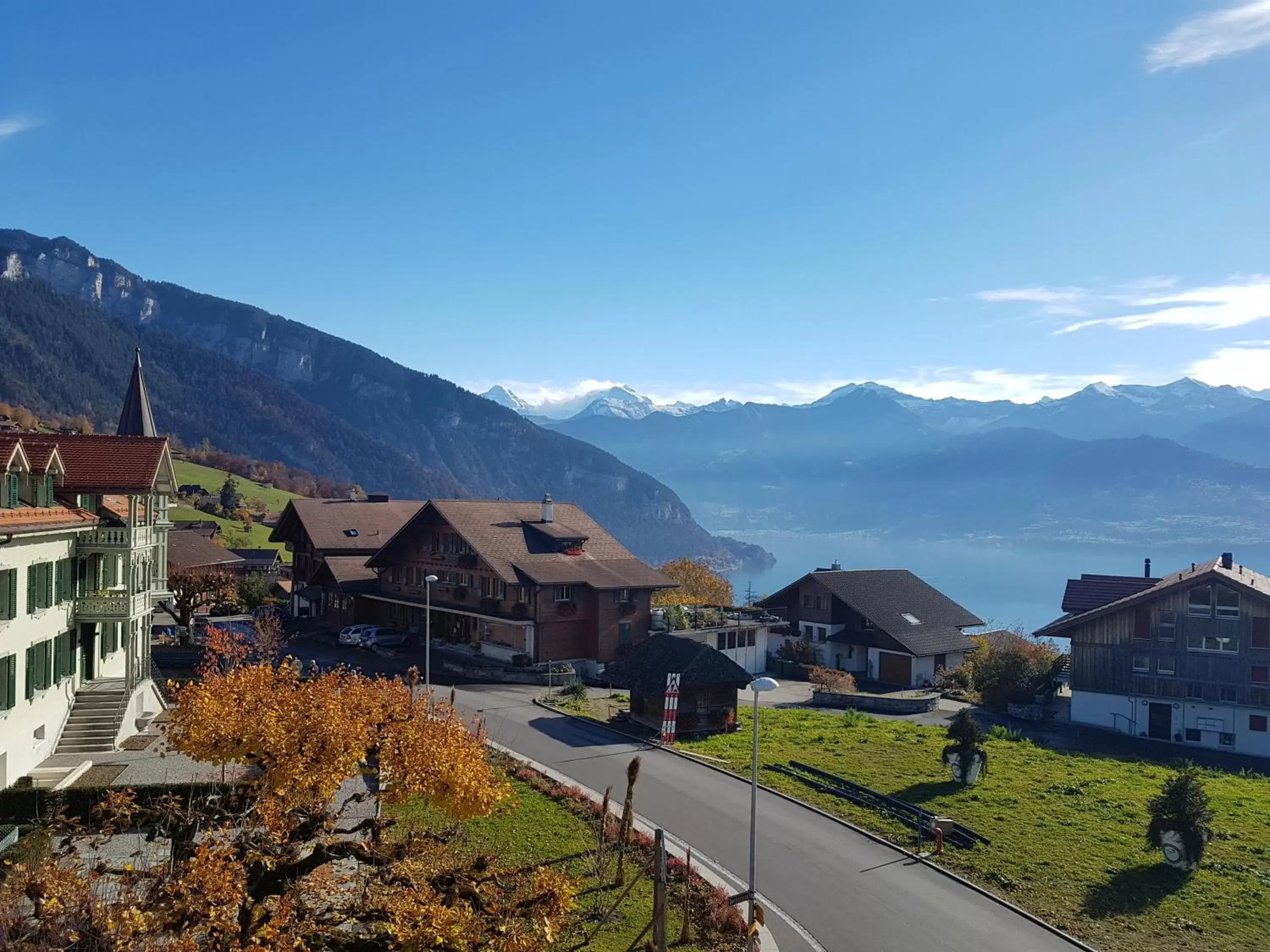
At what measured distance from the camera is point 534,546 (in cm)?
5503

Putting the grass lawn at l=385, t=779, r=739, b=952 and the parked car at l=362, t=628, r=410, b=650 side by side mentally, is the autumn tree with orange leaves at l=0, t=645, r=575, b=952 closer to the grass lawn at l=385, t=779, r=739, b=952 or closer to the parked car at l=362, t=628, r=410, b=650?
the grass lawn at l=385, t=779, r=739, b=952

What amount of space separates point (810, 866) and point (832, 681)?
2920 centimetres

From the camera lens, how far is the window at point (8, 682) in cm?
2394

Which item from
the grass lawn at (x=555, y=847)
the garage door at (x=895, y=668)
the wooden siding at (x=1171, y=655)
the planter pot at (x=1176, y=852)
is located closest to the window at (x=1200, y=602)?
the wooden siding at (x=1171, y=655)

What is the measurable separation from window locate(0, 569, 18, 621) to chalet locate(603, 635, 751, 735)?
20808 mm

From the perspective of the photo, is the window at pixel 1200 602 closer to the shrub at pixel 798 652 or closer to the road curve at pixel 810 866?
the shrub at pixel 798 652

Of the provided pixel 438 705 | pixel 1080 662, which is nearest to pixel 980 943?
pixel 438 705

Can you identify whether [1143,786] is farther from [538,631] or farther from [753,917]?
[538,631]

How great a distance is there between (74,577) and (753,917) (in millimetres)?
23244

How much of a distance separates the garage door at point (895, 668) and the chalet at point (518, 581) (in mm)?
15291

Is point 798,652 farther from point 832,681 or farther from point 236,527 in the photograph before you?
point 236,527

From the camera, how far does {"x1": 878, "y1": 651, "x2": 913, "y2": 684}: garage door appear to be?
188ft

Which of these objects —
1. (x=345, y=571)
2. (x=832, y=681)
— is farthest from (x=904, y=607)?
(x=345, y=571)

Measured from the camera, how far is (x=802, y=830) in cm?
2536
